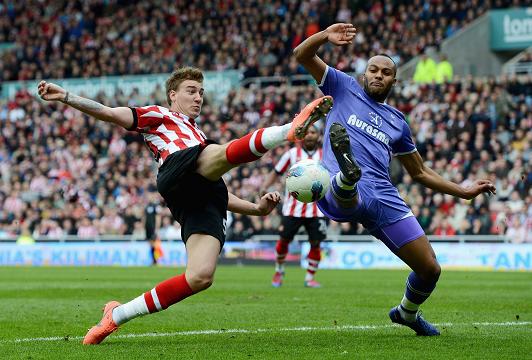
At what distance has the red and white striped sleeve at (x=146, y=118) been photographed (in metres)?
7.75

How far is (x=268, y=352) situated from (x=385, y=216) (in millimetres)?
1691

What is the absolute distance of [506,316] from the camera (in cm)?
1038

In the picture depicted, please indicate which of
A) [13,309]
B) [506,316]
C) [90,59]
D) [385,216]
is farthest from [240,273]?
[90,59]

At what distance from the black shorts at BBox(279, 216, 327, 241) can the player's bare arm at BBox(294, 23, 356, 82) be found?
7861 mm

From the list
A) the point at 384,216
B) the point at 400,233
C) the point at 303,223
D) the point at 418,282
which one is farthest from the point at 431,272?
the point at 303,223

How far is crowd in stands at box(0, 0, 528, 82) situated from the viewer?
98.2 feet

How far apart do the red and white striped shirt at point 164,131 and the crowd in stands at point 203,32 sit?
2091 cm

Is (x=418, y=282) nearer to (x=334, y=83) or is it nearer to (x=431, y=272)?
(x=431, y=272)

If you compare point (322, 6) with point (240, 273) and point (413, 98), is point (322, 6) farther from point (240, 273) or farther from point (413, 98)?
point (240, 273)

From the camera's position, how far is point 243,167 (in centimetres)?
2756

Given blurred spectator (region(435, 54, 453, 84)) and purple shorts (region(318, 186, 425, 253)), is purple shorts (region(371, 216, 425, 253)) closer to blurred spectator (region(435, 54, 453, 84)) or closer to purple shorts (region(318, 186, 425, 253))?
purple shorts (region(318, 186, 425, 253))

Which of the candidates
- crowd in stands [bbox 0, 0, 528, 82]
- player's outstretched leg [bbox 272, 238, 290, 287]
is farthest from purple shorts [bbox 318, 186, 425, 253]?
crowd in stands [bbox 0, 0, 528, 82]

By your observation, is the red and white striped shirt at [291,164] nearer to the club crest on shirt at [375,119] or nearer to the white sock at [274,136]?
the club crest on shirt at [375,119]

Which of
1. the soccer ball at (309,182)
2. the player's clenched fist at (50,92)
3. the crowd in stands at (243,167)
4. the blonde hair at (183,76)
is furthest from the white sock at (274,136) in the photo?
the crowd in stands at (243,167)
